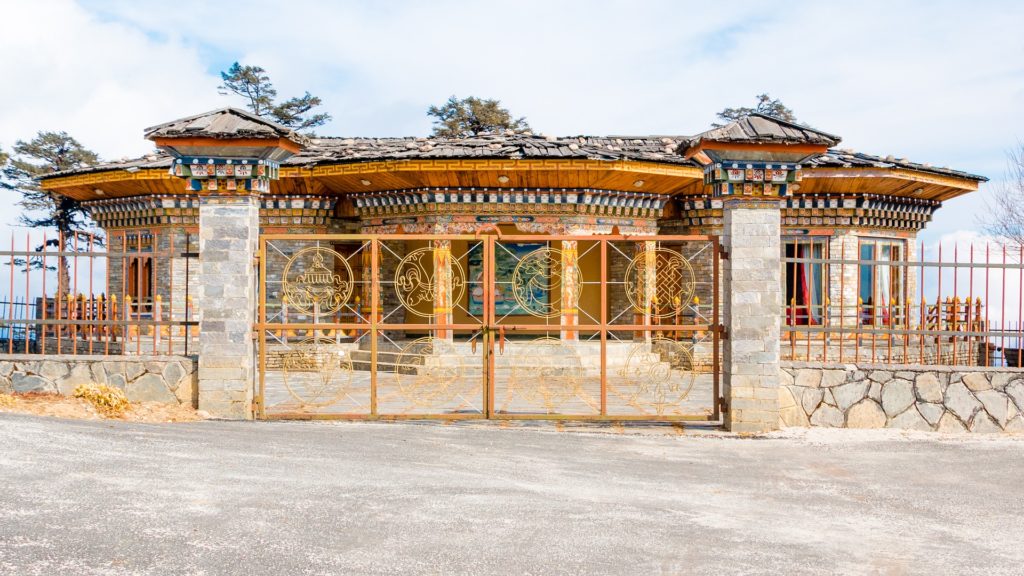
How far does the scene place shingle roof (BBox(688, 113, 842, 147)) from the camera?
883 cm

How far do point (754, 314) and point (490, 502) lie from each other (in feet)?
13.5

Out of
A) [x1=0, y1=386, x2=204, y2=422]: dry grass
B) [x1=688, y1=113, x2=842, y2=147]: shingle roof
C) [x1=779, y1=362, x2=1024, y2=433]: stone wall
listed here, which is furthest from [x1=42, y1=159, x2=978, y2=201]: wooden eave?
[x1=0, y1=386, x2=204, y2=422]: dry grass

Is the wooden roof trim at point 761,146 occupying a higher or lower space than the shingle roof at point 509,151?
lower

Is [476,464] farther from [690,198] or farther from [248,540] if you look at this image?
[690,198]

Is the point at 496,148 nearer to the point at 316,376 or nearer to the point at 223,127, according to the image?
the point at 316,376

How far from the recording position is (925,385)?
30.1ft

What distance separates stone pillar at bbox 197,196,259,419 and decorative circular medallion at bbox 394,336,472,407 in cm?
203

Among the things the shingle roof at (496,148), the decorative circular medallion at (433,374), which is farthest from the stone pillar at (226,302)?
the shingle roof at (496,148)

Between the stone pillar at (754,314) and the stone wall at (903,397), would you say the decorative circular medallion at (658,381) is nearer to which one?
the stone pillar at (754,314)

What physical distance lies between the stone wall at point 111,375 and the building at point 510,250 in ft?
1.02

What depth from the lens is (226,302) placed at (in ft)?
29.9

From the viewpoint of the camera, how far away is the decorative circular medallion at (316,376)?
380 inches

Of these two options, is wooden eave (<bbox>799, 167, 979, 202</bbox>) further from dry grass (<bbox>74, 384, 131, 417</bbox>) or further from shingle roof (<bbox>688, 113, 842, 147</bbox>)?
dry grass (<bbox>74, 384, 131, 417</bbox>)

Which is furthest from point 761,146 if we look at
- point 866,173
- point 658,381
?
point 866,173
